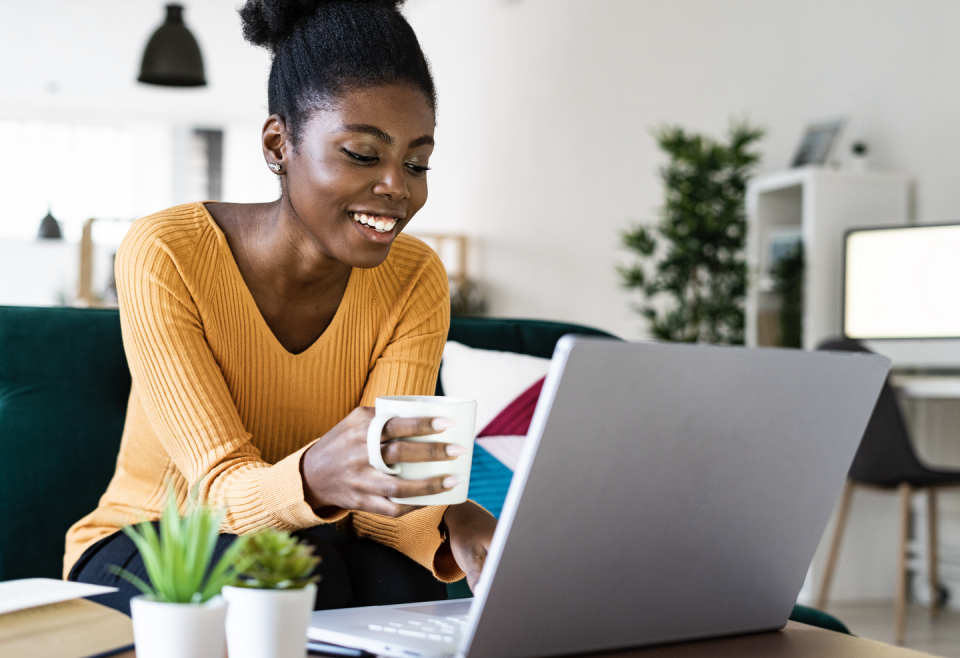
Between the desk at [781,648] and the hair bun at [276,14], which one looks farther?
the hair bun at [276,14]

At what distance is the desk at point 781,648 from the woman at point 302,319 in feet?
0.86

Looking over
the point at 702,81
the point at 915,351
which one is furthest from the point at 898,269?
the point at 702,81

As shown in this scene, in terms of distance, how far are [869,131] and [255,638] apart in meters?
3.51

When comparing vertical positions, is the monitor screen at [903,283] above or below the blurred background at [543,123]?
below

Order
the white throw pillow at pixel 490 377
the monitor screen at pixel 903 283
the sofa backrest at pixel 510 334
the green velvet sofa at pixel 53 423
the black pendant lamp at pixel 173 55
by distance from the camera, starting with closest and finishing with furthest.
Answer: the green velvet sofa at pixel 53 423 < the white throw pillow at pixel 490 377 < the sofa backrest at pixel 510 334 < the monitor screen at pixel 903 283 < the black pendant lamp at pixel 173 55

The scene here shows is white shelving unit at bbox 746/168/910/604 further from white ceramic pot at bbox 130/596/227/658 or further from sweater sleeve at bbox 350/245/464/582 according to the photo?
white ceramic pot at bbox 130/596/227/658

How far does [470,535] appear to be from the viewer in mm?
989

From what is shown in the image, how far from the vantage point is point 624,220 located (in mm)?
4918

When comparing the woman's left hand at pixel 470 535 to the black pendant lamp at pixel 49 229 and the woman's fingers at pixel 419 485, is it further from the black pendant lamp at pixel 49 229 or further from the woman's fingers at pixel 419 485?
the black pendant lamp at pixel 49 229

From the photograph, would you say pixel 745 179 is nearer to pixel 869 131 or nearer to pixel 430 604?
pixel 869 131

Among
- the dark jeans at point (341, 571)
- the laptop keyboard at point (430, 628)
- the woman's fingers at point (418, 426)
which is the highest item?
the woman's fingers at point (418, 426)

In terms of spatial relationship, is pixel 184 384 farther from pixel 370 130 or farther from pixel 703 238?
pixel 703 238

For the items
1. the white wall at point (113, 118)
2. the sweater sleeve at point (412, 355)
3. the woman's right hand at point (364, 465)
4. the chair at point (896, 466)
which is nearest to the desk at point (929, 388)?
the chair at point (896, 466)

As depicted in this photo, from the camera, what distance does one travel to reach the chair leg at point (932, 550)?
303 centimetres
